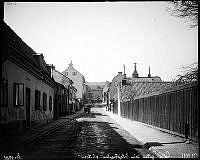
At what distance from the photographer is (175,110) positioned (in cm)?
1379

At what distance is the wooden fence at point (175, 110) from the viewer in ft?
37.1

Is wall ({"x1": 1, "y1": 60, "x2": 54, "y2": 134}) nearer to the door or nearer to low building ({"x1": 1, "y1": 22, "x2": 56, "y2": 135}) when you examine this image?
low building ({"x1": 1, "y1": 22, "x2": 56, "y2": 135})

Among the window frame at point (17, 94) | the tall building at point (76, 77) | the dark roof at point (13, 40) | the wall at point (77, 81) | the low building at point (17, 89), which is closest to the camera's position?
the low building at point (17, 89)

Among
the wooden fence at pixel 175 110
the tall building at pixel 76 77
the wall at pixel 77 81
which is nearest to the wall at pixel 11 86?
the wooden fence at pixel 175 110

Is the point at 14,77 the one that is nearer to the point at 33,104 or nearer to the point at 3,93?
the point at 3,93

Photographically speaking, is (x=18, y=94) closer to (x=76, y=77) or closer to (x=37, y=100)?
(x=37, y=100)

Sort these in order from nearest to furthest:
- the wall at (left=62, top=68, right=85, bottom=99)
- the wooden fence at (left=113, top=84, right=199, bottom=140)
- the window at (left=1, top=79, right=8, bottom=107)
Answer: the wooden fence at (left=113, top=84, right=199, bottom=140), the window at (left=1, top=79, right=8, bottom=107), the wall at (left=62, top=68, right=85, bottom=99)

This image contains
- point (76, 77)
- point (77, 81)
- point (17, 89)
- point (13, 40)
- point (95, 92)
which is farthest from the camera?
point (95, 92)

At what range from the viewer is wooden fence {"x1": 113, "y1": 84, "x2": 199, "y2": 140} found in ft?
37.1

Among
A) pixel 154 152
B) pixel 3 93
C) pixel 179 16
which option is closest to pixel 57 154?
pixel 154 152

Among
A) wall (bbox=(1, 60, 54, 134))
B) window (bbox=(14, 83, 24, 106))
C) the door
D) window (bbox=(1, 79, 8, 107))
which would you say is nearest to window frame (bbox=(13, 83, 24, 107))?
window (bbox=(14, 83, 24, 106))

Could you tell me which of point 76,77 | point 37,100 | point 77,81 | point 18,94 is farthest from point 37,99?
point 77,81

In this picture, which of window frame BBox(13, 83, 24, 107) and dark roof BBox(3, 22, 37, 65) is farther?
window frame BBox(13, 83, 24, 107)

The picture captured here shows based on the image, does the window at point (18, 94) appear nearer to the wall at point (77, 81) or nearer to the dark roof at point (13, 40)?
the dark roof at point (13, 40)
